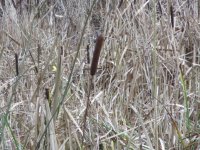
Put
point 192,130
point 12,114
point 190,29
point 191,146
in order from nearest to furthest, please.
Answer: point 191,146 < point 192,130 < point 12,114 < point 190,29

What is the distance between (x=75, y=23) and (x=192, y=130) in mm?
1732

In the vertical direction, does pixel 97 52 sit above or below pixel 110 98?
above

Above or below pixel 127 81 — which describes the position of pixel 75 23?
above

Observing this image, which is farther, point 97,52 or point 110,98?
point 110,98

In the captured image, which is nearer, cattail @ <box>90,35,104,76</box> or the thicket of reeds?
cattail @ <box>90,35,104,76</box>

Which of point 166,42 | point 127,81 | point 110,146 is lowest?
point 110,146

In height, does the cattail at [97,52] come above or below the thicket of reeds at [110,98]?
above

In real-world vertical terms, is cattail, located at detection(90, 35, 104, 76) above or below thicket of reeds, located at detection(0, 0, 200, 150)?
above

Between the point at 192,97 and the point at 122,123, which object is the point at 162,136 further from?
the point at 192,97

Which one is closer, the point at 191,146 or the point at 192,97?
the point at 191,146

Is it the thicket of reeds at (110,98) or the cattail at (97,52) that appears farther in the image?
the thicket of reeds at (110,98)

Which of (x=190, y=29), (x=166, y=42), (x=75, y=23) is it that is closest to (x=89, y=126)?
(x=166, y=42)

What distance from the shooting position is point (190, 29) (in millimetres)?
2092

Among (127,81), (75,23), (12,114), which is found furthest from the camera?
(75,23)
